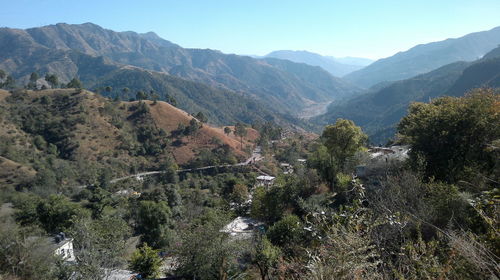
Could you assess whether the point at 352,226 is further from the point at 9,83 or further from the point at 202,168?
the point at 9,83

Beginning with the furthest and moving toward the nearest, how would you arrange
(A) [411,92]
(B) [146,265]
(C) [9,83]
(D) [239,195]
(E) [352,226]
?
(A) [411,92] → (C) [9,83] → (D) [239,195] → (B) [146,265] → (E) [352,226]

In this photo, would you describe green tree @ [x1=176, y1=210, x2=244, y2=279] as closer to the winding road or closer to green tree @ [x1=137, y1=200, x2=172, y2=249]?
green tree @ [x1=137, y1=200, x2=172, y2=249]

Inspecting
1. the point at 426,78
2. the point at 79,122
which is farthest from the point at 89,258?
the point at 426,78

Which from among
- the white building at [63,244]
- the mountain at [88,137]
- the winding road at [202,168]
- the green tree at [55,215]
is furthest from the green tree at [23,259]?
the mountain at [88,137]

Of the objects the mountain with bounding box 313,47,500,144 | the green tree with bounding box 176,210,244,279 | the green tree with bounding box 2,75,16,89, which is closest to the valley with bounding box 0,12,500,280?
the green tree with bounding box 176,210,244,279

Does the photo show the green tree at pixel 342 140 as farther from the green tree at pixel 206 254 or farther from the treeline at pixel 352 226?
the green tree at pixel 206 254

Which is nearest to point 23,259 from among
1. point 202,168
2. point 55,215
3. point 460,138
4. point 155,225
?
point 155,225
